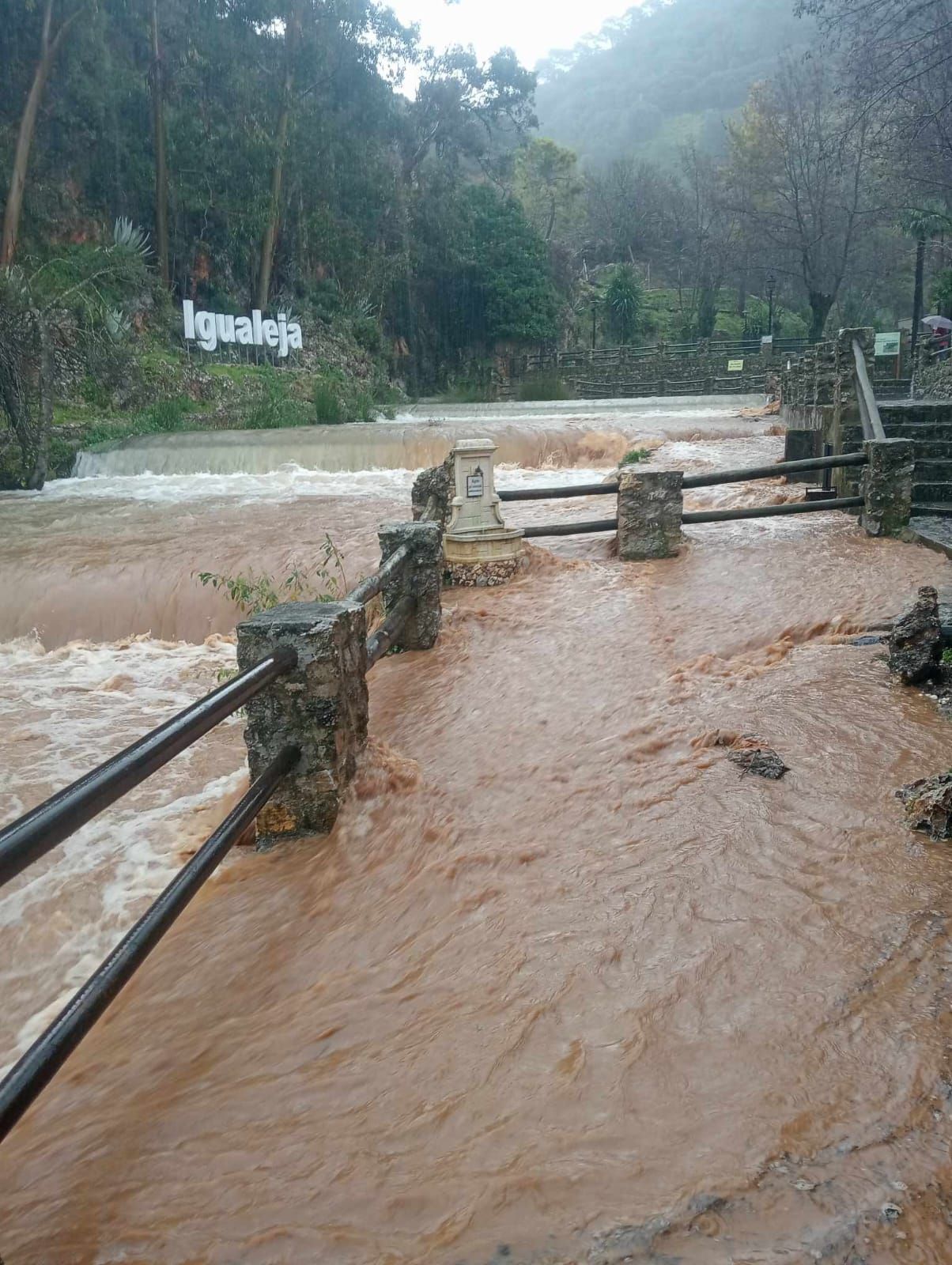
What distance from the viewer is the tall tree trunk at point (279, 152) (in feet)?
100

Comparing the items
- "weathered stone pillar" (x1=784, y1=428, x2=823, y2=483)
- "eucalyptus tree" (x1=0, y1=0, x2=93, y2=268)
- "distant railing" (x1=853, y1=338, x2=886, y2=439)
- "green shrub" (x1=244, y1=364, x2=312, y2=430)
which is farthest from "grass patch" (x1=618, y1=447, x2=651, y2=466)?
"eucalyptus tree" (x1=0, y1=0, x2=93, y2=268)

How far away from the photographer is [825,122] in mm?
37531

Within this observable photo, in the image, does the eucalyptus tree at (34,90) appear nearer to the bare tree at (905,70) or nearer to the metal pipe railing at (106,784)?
the bare tree at (905,70)

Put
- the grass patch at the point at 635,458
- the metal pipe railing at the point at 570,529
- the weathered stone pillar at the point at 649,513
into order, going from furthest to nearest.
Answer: the grass patch at the point at 635,458
the metal pipe railing at the point at 570,529
the weathered stone pillar at the point at 649,513

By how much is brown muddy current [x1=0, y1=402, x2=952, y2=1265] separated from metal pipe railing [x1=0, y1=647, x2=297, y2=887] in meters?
0.79

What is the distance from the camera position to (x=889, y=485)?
762 cm

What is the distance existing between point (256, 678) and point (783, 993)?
168cm

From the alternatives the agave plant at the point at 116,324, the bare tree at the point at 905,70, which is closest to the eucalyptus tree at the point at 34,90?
the agave plant at the point at 116,324

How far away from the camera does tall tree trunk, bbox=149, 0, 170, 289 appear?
27156 millimetres

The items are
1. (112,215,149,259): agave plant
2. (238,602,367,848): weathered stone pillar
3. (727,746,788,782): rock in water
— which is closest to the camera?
(238,602,367,848): weathered stone pillar

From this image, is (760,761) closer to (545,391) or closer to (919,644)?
(919,644)

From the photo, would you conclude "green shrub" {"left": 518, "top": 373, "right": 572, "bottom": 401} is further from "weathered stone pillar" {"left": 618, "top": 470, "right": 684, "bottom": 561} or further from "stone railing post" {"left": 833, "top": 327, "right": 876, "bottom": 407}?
"weathered stone pillar" {"left": 618, "top": 470, "right": 684, "bottom": 561}

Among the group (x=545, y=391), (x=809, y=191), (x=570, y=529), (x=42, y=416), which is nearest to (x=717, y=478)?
(x=570, y=529)

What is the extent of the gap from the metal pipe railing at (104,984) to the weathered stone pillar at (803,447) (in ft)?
31.3
